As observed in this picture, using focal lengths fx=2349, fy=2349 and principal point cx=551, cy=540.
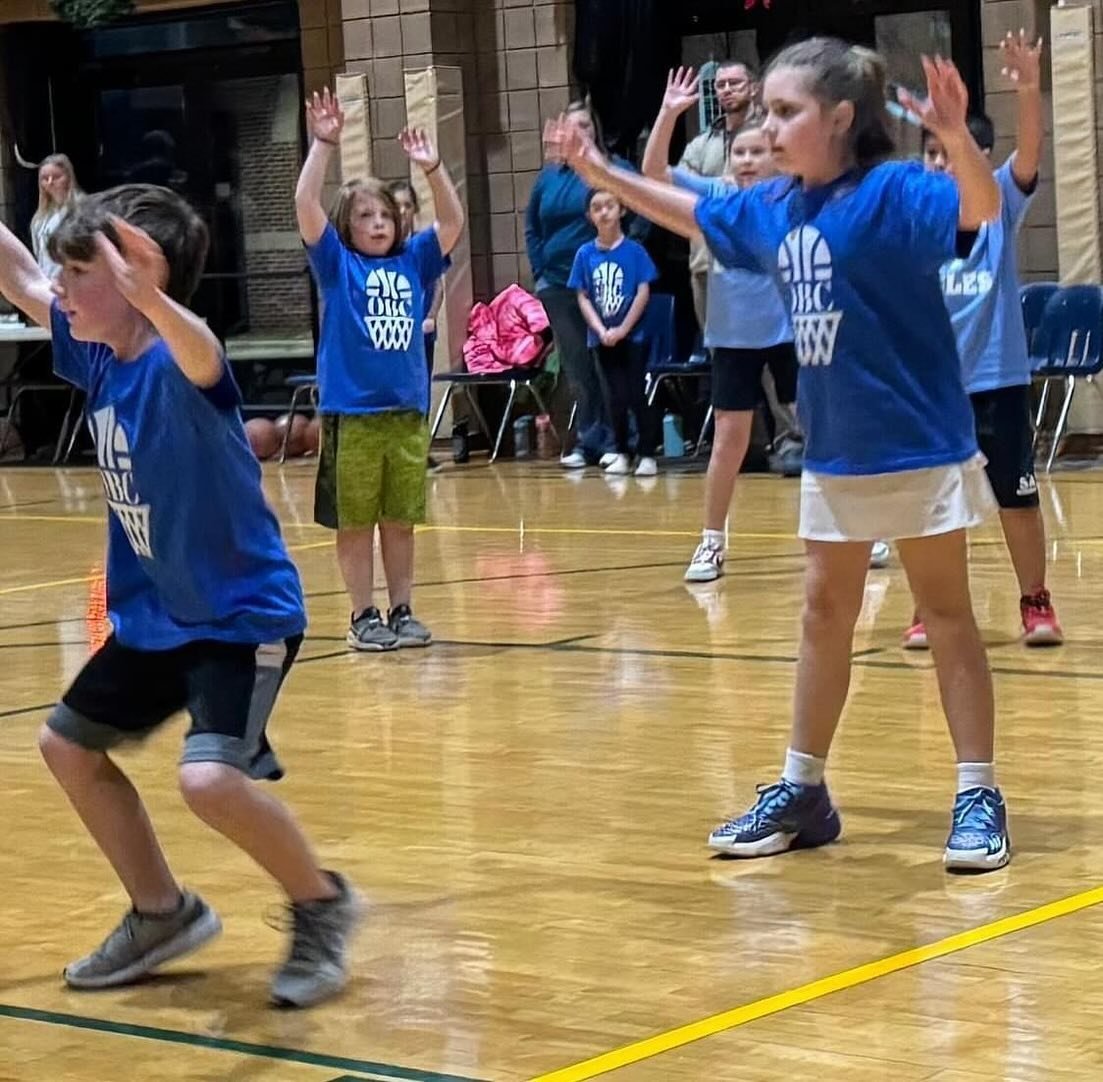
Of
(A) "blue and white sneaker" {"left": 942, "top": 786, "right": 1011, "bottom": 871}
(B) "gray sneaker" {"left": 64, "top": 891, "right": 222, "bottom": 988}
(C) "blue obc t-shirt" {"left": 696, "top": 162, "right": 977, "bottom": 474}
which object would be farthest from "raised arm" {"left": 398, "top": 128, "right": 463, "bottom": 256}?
(B) "gray sneaker" {"left": 64, "top": 891, "right": 222, "bottom": 988}

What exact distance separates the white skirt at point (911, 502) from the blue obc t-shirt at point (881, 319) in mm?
23

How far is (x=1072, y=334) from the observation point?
1148 centimetres

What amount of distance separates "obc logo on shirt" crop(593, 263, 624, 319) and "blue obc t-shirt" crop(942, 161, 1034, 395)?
622 cm

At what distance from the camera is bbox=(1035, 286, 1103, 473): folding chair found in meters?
11.4

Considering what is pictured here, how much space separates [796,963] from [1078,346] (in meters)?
8.26

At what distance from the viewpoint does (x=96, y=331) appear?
12.1 ft

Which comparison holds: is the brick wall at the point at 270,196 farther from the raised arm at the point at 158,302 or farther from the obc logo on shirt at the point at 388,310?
the raised arm at the point at 158,302

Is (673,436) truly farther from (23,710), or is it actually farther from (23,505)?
(23,710)

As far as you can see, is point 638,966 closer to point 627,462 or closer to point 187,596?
point 187,596

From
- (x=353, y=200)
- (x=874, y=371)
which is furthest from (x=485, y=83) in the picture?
(x=874, y=371)

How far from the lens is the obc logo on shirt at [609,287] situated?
12.7m

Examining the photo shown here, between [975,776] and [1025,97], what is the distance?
5.61 ft

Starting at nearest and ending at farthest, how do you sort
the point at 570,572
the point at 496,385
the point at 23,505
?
the point at 570,572 → the point at 23,505 → the point at 496,385

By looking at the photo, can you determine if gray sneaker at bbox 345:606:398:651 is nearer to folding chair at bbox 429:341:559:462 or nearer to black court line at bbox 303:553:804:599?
black court line at bbox 303:553:804:599
